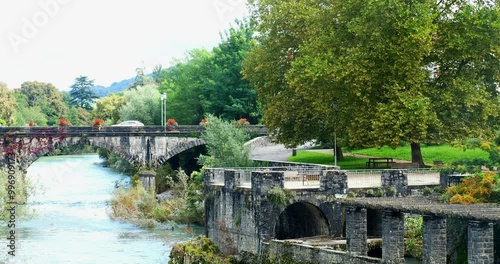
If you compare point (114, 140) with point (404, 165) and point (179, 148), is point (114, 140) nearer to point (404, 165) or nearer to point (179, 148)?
point (179, 148)

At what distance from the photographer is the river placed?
5100 centimetres

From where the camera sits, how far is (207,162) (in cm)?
5806

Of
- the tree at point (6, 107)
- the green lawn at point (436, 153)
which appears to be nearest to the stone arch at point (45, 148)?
the green lawn at point (436, 153)

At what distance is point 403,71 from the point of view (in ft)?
153

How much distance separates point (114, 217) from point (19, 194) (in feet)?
29.7

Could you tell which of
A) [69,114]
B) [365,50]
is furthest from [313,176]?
[69,114]

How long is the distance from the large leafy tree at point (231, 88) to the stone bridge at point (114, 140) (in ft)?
23.1

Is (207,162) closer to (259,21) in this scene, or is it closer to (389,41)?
(259,21)

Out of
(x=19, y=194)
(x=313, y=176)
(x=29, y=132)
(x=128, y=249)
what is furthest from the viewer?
(x=29, y=132)

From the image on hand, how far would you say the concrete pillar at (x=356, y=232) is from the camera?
35250 millimetres

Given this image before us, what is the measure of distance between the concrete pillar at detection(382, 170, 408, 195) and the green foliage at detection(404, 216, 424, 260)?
4.79 feet

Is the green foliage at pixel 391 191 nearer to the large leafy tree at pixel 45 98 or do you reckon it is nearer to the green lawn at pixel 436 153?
the green lawn at pixel 436 153

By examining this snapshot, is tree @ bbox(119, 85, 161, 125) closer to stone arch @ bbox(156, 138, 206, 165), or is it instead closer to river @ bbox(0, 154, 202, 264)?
river @ bbox(0, 154, 202, 264)

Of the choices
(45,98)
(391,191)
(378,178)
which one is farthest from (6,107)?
(391,191)
